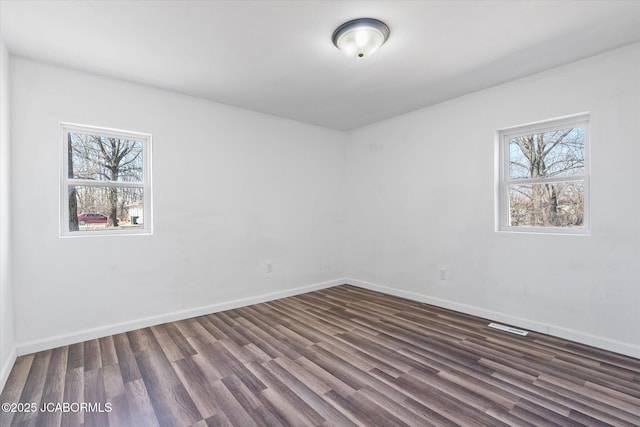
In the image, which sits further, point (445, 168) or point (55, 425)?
point (445, 168)

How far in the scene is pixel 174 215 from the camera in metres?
3.45

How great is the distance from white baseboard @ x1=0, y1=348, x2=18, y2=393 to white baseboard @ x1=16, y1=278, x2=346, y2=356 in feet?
0.39

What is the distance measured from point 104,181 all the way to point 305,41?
2435 millimetres

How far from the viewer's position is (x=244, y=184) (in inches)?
158

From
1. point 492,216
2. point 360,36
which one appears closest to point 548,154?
point 492,216

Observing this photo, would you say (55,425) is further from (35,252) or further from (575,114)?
(575,114)

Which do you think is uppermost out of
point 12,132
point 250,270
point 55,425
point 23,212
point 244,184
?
point 12,132

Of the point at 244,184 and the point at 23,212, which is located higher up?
the point at 244,184

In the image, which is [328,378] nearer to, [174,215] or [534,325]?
[534,325]

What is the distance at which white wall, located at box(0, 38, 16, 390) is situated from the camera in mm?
2238

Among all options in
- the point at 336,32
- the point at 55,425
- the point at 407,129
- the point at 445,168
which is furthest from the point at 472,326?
the point at 55,425

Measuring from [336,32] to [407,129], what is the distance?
2.22 m

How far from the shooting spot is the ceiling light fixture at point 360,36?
7.23 ft

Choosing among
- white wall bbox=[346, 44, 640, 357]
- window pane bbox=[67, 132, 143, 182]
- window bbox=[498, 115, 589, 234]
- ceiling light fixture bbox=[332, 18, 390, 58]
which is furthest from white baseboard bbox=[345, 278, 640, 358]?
window pane bbox=[67, 132, 143, 182]
